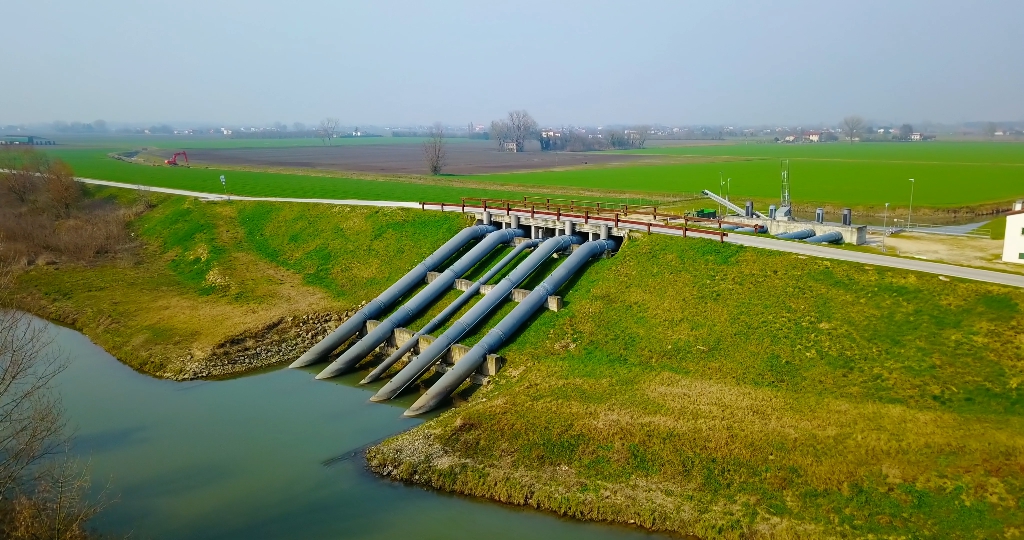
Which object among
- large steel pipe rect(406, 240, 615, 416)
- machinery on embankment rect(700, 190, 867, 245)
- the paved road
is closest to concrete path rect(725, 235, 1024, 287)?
the paved road

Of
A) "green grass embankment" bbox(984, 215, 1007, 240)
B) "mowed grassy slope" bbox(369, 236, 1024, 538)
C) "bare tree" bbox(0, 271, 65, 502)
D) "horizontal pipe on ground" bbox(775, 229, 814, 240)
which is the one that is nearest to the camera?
"bare tree" bbox(0, 271, 65, 502)

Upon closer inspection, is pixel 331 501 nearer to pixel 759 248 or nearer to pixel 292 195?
pixel 759 248

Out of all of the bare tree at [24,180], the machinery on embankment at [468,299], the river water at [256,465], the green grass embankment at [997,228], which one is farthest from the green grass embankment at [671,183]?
the river water at [256,465]

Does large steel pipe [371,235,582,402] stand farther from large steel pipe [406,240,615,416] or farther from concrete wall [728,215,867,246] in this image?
concrete wall [728,215,867,246]

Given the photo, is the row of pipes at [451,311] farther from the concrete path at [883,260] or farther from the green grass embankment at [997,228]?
the green grass embankment at [997,228]

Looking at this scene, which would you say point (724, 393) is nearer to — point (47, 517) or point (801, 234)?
point (801, 234)
